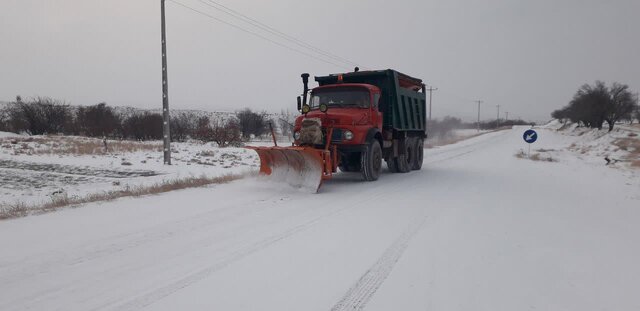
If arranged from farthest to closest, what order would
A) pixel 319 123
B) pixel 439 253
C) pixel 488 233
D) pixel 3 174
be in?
pixel 3 174 < pixel 319 123 < pixel 488 233 < pixel 439 253

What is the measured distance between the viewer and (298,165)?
896 cm

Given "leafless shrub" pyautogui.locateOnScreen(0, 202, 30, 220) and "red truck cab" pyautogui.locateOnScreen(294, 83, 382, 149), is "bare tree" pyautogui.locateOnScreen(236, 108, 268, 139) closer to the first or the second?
"red truck cab" pyautogui.locateOnScreen(294, 83, 382, 149)

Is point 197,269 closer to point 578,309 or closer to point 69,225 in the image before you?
point 69,225

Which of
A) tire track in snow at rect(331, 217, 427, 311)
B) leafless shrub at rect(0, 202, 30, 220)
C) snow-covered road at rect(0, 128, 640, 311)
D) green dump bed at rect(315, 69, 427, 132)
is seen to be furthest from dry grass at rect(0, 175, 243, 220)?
tire track in snow at rect(331, 217, 427, 311)

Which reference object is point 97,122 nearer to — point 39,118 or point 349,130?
point 39,118

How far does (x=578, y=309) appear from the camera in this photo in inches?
122

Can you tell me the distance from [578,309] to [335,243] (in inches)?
97.0

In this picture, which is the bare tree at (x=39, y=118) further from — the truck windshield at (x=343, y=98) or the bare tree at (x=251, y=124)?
the truck windshield at (x=343, y=98)

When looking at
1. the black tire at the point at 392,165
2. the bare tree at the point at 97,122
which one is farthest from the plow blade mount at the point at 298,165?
the bare tree at the point at 97,122

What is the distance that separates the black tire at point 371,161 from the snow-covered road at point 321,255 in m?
2.36

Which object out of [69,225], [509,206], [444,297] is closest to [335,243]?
[444,297]

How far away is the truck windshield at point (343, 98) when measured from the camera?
33.0 ft

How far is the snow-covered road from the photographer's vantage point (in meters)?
3.22

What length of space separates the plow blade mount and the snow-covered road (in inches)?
40.2
